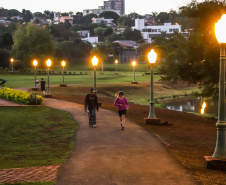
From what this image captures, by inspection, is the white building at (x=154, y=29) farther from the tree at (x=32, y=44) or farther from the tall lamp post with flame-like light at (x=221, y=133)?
the tall lamp post with flame-like light at (x=221, y=133)

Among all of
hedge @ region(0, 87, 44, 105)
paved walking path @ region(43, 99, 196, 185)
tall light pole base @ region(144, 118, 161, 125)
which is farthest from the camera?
hedge @ region(0, 87, 44, 105)

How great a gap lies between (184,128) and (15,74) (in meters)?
57.5

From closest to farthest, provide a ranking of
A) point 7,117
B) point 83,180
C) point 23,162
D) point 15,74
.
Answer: point 83,180, point 23,162, point 7,117, point 15,74

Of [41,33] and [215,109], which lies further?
[41,33]

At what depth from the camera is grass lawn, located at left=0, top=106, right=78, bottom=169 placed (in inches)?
472

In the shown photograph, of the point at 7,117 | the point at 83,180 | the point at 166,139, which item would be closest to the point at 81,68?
the point at 7,117

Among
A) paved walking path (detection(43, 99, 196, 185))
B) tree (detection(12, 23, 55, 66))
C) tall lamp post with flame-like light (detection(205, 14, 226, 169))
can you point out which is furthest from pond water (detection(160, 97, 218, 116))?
tree (detection(12, 23, 55, 66))

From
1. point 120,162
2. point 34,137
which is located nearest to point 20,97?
point 34,137

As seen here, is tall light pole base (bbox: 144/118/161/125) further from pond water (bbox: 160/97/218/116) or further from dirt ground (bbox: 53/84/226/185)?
pond water (bbox: 160/97/218/116)

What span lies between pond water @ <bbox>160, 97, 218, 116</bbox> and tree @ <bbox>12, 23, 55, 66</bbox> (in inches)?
1554

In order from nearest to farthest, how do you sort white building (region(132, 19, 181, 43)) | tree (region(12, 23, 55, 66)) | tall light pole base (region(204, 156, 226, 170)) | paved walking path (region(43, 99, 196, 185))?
paved walking path (region(43, 99, 196, 185)), tall light pole base (region(204, 156, 226, 170)), tree (region(12, 23, 55, 66)), white building (region(132, 19, 181, 43))

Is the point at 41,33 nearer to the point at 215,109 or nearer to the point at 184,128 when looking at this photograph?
the point at 215,109

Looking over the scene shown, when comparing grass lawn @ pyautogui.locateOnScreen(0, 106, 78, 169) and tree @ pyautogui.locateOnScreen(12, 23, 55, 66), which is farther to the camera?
tree @ pyautogui.locateOnScreen(12, 23, 55, 66)

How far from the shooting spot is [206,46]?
95.2ft
